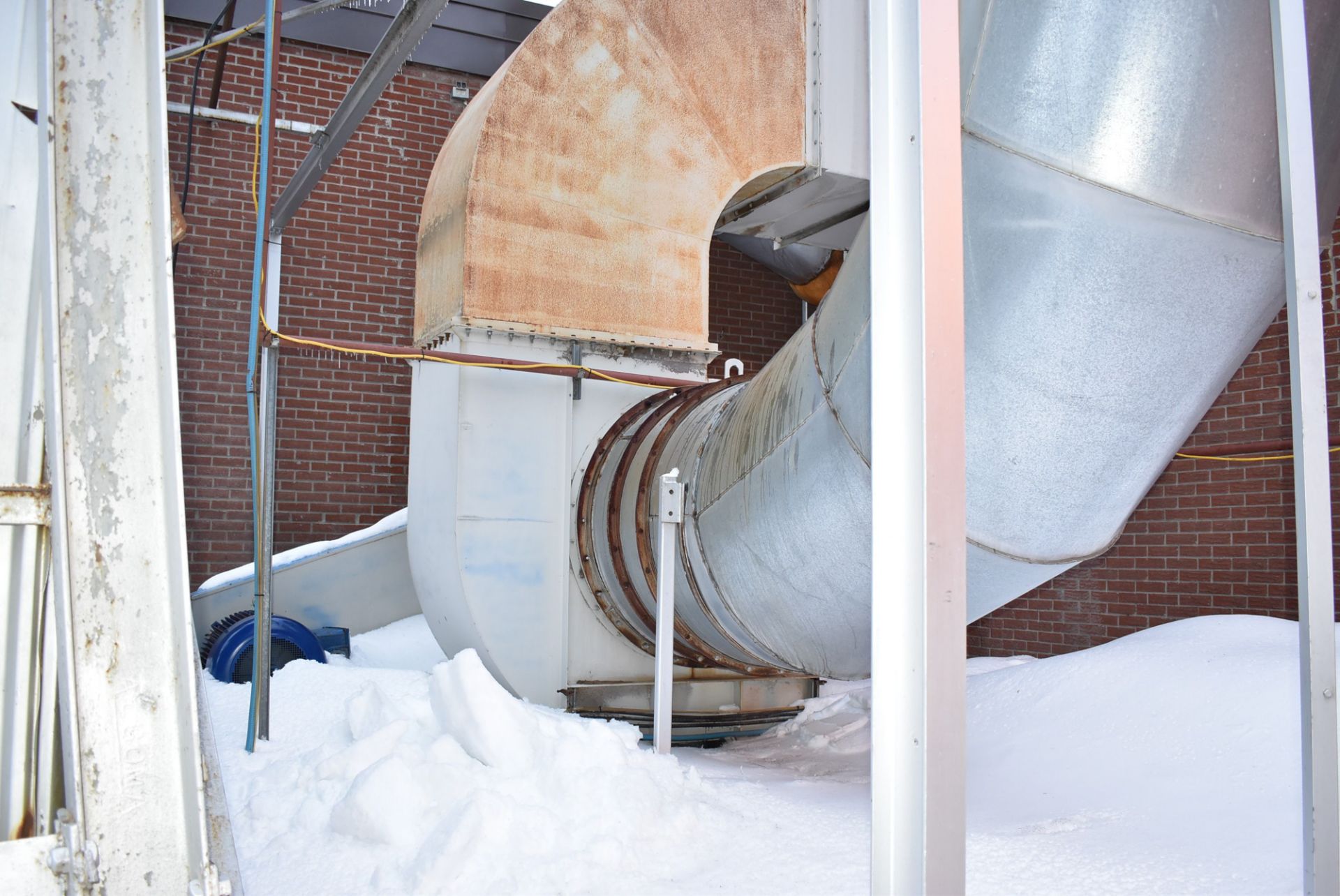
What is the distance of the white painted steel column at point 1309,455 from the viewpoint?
126 cm

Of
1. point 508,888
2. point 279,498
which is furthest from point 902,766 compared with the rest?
point 279,498

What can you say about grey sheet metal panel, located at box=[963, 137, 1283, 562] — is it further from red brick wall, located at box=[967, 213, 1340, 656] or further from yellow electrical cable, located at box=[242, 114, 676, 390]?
red brick wall, located at box=[967, 213, 1340, 656]

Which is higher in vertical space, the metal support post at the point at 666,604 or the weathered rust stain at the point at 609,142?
the weathered rust stain at the point at 609,142

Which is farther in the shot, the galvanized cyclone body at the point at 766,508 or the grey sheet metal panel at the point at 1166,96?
the galvanized cyclone body at the point at 766,508

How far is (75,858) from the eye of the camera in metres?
0.89

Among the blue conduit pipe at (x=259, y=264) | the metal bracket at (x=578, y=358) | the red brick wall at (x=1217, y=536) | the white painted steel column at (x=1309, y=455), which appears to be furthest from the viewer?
the red brick wall at (x=1217, y=536)

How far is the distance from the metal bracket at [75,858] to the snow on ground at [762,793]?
3.20ft

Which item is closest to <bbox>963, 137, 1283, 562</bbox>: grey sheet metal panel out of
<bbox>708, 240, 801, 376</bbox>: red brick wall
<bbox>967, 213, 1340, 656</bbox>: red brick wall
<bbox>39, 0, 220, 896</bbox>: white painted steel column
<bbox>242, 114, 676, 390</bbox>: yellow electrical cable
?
<bbox>39, 0, 220, 896</bbox>: white painted steel column

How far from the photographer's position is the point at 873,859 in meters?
0.94

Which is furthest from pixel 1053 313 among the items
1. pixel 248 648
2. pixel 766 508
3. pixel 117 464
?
pixel 248 648

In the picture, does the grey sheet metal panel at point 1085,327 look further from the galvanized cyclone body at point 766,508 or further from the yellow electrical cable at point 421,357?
the yellow electrical cable at point 421,357

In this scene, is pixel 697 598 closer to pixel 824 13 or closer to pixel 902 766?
pixel 824 13

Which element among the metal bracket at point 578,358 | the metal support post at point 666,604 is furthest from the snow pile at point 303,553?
the metal support post at point 666,604

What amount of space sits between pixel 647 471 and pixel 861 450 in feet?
4.03
